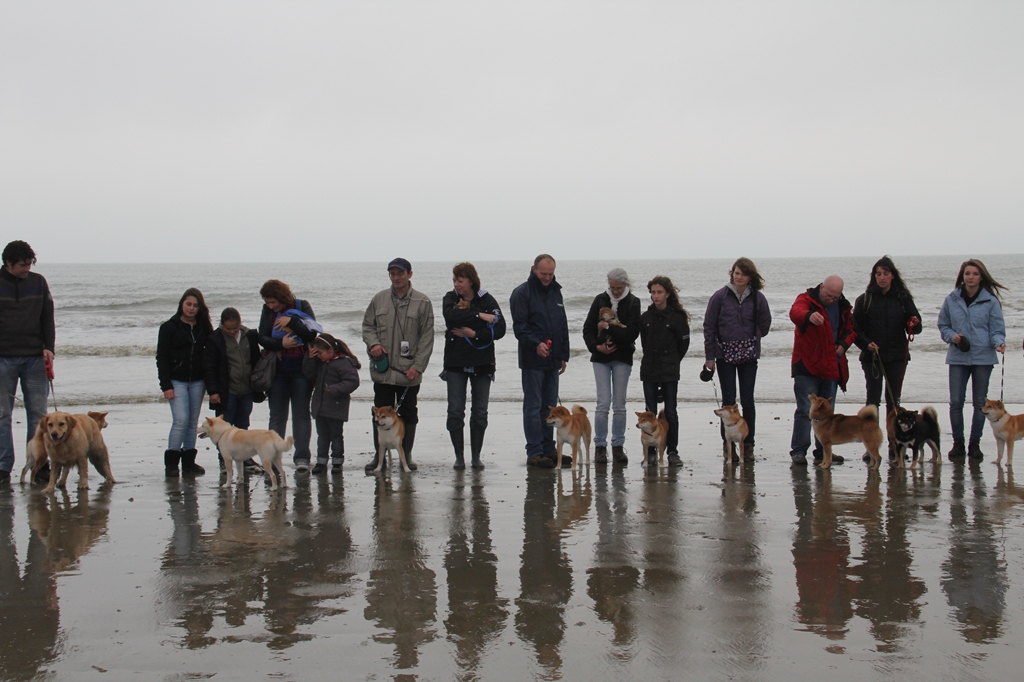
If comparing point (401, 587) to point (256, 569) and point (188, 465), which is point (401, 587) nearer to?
point (256, 569)

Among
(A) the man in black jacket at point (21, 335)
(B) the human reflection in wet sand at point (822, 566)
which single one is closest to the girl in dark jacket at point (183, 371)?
(A) the man in black jacket at point (21, 335)

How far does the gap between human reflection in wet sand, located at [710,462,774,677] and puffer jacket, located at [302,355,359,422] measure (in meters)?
3.28

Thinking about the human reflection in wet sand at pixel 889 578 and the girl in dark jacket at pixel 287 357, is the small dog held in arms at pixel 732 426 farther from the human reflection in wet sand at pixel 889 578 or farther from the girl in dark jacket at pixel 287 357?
the girl in dark jacket at pixel 287 357

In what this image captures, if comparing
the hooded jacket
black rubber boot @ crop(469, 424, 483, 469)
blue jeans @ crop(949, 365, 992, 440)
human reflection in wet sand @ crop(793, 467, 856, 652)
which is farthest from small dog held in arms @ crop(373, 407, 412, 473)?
blue jeans @ crop(949, 365, 992, 440)

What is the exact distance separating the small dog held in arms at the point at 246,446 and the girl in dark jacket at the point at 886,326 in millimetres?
5184

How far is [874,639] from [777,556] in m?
1.12

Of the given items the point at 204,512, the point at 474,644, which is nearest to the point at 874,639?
the point at 474,644

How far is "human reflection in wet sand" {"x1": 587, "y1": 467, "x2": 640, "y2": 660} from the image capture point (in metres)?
3.45

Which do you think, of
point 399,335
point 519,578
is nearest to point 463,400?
point 399,335

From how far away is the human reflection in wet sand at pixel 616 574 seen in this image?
3447 millimetres

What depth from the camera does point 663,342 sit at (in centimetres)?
→ 754

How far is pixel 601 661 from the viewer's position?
10.4 ft

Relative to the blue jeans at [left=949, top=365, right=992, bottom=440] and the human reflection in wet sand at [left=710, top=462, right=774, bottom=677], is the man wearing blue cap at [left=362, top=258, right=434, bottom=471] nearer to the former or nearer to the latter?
the human reflection in wet sand at [left=710, top=462, right=774, bottom=677]

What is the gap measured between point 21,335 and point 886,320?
293 inches
